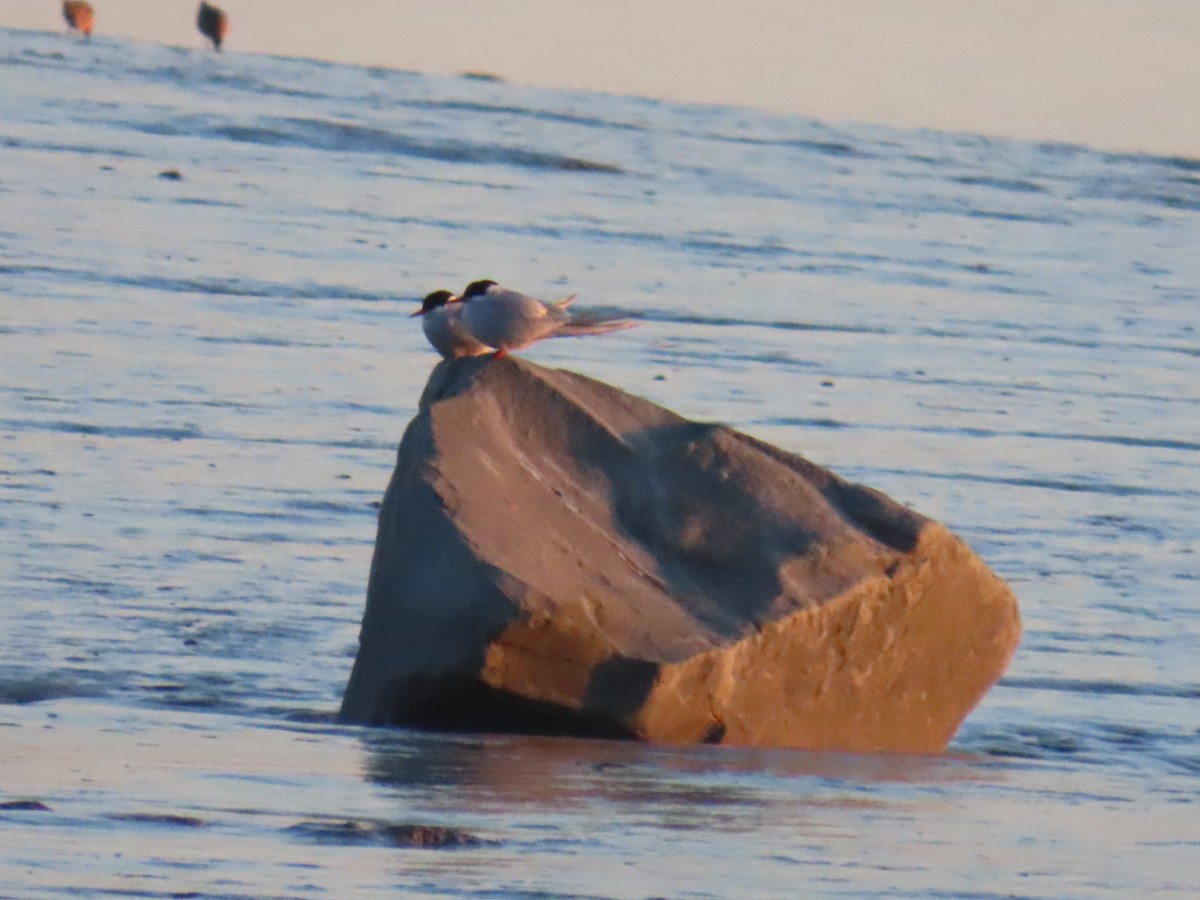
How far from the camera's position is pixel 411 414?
10977mm

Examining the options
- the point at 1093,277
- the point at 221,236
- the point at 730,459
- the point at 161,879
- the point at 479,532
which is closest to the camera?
the point at 161,879

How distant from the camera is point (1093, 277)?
62.8 feet

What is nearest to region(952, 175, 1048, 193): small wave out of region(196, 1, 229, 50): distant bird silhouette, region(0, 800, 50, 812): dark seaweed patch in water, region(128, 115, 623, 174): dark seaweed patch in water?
region(128, 115, 623, 174): dark seaweed patch in water

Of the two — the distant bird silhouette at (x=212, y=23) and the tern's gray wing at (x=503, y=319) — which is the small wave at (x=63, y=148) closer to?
the distant bird silhouette at (x=212, y=23)

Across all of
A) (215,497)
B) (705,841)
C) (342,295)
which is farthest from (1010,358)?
(705,841)

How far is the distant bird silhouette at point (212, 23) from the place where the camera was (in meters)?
31.7

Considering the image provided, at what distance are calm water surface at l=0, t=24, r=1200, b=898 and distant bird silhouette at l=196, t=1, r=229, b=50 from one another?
19.8 feet

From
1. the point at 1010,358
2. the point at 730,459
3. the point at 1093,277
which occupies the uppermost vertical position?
the point at 1093,277

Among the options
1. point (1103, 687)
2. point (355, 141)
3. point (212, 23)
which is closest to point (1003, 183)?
point (355, 141)

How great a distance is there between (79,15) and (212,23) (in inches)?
64.0

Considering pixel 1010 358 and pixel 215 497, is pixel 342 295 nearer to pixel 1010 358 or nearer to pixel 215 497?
pixel 1010 358

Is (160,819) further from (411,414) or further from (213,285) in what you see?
(213,285)

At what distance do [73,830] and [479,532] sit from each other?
1.58 metres

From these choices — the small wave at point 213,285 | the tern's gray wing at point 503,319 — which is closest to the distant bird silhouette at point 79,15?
the small wave at point 213,285
